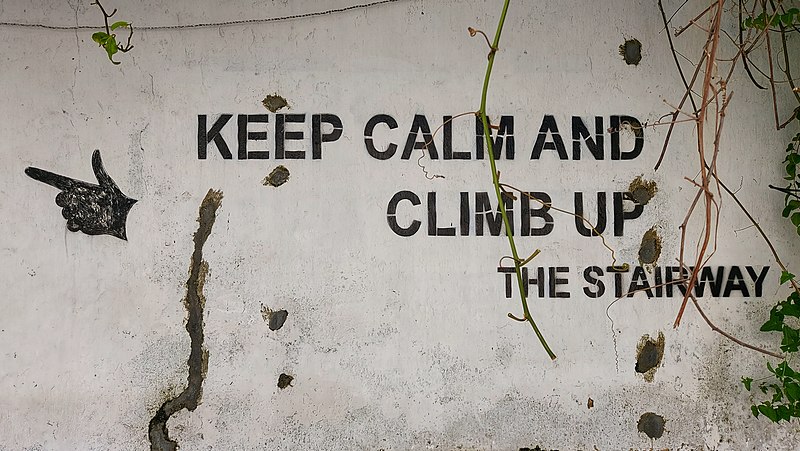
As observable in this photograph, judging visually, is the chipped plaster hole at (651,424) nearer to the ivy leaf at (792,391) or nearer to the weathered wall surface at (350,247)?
the weathered wall surface at (350,247)

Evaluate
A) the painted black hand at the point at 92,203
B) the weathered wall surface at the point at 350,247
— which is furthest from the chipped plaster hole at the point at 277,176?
the painted black hand at the point at 92,203

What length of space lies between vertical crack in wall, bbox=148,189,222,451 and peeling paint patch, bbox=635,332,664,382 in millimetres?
1680

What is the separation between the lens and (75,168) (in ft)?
9.12

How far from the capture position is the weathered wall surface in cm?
275

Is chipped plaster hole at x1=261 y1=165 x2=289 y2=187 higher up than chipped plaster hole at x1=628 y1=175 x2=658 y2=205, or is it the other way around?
chipped plaster hole at x1=261 y1=165 x2=289 y2=187

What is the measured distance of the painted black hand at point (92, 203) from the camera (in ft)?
9.10

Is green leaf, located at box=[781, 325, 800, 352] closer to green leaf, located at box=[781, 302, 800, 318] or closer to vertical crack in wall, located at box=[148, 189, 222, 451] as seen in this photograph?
green leaf, located at box=[781, 302, 800, 318]

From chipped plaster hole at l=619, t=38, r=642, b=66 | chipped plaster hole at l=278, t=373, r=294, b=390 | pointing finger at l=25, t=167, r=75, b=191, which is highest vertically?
chipped plaster hole at l=619, t=38, r=642, b=66

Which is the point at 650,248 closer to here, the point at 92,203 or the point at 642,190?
the point at 642,190

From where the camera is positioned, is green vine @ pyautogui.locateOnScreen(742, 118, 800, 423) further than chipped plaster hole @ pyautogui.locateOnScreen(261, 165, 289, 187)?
No

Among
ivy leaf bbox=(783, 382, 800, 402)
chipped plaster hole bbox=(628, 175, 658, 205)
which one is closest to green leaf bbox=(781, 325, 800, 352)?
ivy leaf bbox=(783, 382, 800, 402)

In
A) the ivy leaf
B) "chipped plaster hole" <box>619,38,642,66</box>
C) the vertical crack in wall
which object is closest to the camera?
the ivy leaf

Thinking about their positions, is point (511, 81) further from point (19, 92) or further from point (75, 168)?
point (19, 92)

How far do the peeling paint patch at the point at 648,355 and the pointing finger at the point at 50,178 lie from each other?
2.30 m
